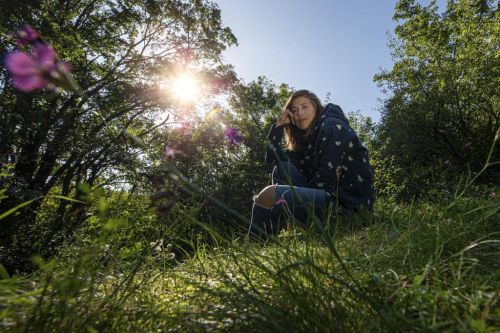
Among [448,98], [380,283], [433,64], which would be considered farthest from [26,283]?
[433,64]

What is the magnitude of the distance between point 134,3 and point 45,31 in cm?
557

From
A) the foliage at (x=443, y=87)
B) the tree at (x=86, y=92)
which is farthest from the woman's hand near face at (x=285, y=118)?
the foliage at (x=443, y=87)

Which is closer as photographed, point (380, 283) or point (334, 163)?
point (380, 283)

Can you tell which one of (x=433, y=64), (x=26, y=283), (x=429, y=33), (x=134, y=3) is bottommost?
(x=26, y=283)

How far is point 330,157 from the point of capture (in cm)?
355

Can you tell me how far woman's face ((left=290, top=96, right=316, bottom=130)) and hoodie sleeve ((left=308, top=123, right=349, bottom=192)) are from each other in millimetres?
695

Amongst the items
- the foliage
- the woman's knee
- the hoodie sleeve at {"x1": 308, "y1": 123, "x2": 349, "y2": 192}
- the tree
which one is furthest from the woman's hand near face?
the foliage

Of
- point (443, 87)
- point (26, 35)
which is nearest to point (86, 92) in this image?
point (26, 35)

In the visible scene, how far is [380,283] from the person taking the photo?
1043 millimetres

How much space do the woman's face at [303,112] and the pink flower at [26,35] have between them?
24.1 ft

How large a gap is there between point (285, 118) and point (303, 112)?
25 cm

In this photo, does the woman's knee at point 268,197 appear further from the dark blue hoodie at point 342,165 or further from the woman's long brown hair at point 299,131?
the woman's long brown hair at point 299,131

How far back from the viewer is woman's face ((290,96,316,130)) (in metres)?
4.37

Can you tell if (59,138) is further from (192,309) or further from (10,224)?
(192,309)
